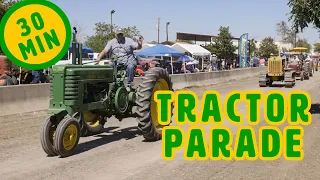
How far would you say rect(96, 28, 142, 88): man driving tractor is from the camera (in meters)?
8.01

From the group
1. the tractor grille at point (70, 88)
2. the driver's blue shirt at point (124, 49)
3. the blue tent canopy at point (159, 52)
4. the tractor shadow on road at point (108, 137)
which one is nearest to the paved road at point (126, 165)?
the tractor shadow on road at point (108, 137)

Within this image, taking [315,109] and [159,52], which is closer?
[315,109]

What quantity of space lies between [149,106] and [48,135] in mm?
1925

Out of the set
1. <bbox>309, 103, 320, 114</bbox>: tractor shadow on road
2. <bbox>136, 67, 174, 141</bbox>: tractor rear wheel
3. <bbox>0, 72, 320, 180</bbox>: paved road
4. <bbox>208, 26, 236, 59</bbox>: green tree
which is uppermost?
<bbox>208, 26, 236, 59</bbox>: green tree

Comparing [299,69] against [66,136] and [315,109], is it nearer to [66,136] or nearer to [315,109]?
[315,109]

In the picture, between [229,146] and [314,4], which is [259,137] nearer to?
[229,146]

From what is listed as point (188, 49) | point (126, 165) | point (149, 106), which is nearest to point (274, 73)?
point (188, 49)

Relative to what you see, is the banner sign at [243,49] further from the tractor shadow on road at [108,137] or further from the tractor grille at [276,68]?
the tractor shadow on road at [108,137]

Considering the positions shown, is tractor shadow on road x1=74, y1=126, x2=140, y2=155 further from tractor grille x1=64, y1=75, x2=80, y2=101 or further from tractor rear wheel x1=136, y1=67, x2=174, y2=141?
tractor grille x1=64, y1=75, x2=80, y2=101

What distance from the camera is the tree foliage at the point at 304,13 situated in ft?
36.1

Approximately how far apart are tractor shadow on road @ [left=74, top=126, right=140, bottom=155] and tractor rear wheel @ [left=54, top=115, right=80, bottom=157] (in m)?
0.29

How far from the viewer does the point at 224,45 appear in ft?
149

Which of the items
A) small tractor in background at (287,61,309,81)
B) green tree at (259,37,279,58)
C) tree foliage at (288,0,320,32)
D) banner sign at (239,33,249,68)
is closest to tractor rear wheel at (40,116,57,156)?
tree foliage at (288,0,320,32)

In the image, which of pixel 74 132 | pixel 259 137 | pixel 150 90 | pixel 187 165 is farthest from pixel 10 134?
pixel 259 137
